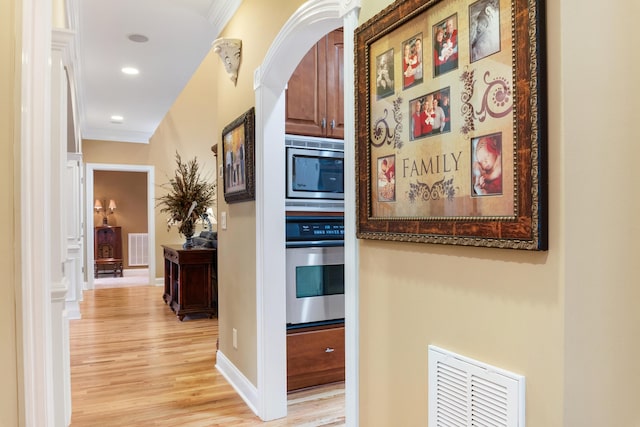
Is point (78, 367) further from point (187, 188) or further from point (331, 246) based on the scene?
point (187, 188)

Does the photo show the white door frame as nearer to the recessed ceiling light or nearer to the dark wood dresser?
the dark wood dresser

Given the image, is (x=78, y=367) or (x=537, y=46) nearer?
(x=537, y=46)

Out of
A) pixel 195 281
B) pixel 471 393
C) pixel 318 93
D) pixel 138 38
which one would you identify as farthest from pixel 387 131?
pixel 195 281

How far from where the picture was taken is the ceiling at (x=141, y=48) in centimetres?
321

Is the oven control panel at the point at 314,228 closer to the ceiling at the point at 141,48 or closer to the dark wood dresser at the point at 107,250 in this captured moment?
the ceiling at the point at 141,48

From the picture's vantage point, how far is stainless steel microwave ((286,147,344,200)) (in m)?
2.80

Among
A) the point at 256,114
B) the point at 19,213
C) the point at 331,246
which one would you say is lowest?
the point at 331,246

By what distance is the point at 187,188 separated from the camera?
578 cm

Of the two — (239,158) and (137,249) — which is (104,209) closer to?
(137,249)

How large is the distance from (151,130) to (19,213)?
7005 mm

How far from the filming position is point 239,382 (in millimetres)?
2953

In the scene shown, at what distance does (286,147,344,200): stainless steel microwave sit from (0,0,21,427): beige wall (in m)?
1.78

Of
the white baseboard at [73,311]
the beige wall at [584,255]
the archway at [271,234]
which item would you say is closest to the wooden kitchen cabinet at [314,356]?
the archway at [271,234]

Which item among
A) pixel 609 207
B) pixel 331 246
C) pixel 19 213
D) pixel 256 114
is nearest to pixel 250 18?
pixel 256 114
